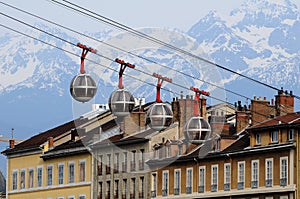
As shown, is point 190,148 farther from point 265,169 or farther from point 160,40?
point 160,40

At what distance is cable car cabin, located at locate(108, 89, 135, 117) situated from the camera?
6625cm

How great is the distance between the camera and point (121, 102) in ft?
217

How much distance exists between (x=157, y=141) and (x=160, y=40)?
7486 centimetres

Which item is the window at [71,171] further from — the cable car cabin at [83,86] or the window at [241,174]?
the cable car cabin at [83,86]

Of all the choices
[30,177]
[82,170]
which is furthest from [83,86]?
[30,177]

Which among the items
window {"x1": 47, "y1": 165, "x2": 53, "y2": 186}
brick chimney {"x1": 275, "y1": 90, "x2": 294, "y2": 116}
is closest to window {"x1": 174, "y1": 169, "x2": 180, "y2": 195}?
brick chimney {"x1": 275, "y1": 90, "x2": 294, "y2": 116}

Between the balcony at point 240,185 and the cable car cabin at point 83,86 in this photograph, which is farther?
the balcony at point 240,185

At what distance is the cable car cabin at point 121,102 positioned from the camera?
6625 cm

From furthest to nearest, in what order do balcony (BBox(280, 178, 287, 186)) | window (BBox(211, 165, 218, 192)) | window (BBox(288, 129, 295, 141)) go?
window (BBox(211, 165, 218, 192)), balcony (BBox(280, 178, 287, 186)), window (BBox(288, 129, 295, 141))

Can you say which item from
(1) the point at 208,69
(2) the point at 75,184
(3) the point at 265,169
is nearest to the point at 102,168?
(2) the point at 75,184

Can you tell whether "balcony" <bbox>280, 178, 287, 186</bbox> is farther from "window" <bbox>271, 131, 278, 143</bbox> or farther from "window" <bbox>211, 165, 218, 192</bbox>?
"window" <bbox>211, 165, 218, 192</bbox>

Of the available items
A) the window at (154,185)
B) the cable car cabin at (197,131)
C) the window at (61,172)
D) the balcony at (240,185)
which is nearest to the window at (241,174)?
the balcony at (240,185)

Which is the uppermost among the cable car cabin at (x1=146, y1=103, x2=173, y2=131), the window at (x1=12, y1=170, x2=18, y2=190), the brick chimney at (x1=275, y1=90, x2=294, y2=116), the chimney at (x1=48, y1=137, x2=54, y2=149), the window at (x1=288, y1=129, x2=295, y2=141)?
the brick chimney at (x1=275, y1=90, x2=294, y2=116)

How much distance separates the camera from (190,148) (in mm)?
137500
